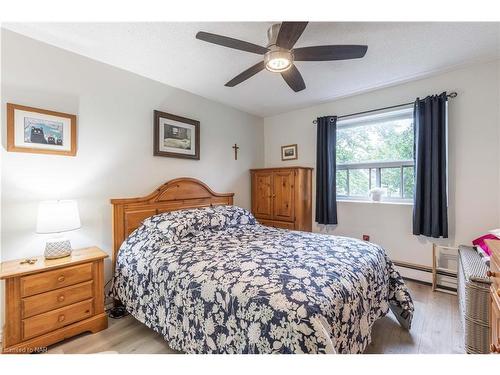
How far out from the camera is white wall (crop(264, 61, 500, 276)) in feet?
7.61

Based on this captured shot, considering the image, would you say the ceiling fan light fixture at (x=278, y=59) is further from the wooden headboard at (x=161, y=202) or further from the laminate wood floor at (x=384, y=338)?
the laminate wood floor at (x=384, y=338)

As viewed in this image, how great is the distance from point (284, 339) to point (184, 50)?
7.53 feet

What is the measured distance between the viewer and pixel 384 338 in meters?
1.79

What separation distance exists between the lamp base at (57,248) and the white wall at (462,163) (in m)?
3.30

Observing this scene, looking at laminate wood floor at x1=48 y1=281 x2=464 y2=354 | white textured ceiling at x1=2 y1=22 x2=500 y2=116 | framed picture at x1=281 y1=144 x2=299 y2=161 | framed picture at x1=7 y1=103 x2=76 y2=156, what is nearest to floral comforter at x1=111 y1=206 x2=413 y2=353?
laminate wood floor at x1=48 y1=281 x2=464 y2=354

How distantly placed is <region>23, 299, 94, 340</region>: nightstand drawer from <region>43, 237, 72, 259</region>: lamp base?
393 mm

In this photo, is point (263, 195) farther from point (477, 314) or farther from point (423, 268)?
point (477, 314)

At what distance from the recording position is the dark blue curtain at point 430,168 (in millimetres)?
2486

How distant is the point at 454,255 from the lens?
2.55m

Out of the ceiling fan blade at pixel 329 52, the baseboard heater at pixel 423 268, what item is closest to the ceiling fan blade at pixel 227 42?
the ceiling fan blade at pixel 329 52

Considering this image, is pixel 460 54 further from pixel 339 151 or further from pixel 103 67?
pixel 103 67

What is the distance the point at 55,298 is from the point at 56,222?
0.55 metres

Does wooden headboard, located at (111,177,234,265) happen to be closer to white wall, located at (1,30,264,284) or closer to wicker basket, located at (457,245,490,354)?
white wall, located at (1,30,264,284)
